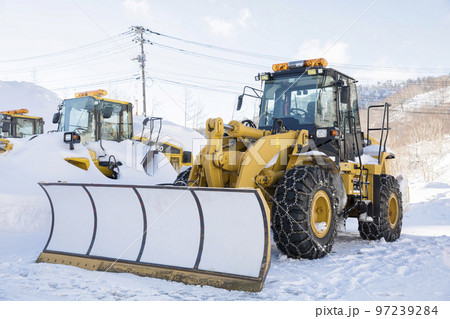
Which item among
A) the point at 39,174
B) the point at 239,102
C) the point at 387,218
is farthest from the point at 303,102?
the point at 39,174

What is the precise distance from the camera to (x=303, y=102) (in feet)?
21.9

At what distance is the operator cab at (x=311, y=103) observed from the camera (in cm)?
651

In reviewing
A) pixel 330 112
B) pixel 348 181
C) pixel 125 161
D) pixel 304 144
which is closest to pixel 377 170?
Result: pixel 348 181

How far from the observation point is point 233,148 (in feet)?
20.1

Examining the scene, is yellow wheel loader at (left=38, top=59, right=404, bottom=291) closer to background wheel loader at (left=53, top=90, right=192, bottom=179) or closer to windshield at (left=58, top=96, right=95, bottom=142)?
background wheel loader at (left=53, top=90, right=192, bottom=179)

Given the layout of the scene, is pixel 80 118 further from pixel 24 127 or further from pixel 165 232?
pixel 165 232

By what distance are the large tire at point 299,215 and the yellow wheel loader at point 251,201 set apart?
0.01m

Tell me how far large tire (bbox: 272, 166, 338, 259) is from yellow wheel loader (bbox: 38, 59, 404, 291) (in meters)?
0.01

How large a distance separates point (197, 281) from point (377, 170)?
4.35 m

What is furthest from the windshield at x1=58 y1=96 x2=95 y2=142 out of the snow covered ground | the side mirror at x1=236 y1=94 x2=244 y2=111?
the side mirror at x1=236 y1=94 x2=244 y2=111

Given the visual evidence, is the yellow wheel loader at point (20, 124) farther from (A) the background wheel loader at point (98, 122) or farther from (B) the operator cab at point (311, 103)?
(B) the operator cab at point (311, 103)

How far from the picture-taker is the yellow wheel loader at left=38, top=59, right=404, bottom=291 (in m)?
4.65

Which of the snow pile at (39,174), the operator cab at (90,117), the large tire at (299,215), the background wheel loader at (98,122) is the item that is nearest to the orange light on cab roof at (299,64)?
the large tire at (299,215)
